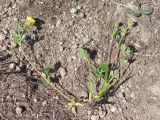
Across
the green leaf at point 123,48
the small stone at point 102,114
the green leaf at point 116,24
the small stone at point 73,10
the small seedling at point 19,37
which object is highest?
the small stone at point 73,10

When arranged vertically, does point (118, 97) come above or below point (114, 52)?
below

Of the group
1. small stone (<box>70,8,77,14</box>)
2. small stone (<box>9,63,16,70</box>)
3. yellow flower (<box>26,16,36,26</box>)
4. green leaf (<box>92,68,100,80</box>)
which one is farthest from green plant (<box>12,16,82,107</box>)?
small stone (<box>70,8,77,14</box>)

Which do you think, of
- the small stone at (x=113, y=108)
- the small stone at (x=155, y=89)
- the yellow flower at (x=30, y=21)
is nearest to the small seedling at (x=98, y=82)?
the small stone at (x=113, y=108)

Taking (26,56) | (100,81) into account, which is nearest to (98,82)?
(100,81)

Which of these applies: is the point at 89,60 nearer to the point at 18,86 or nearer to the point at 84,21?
the point at 84,21

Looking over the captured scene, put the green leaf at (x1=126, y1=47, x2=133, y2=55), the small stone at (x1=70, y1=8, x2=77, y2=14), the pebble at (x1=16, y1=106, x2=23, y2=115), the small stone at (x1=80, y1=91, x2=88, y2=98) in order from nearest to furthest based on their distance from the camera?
1. the pebble at (x1=16, y1=106, x2=23, y2=115)
2. the small stone at (x1=80, y1=91, x2=88, y2=98)
3. the green leaf at (x1=126, y1=47, x2=133, y2=55)
4. the small stone at (x1=70, y1=8, x2=77, y2=14)

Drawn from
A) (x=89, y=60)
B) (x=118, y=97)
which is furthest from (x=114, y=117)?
(x=89, y=60)

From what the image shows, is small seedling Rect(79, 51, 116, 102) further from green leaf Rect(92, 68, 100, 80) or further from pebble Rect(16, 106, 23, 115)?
pebble Rect(16, 106, 23, 115)

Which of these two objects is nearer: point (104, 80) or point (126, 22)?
point (104, 80)

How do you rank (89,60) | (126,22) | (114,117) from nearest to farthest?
(114,117), (89,60), (126,22)

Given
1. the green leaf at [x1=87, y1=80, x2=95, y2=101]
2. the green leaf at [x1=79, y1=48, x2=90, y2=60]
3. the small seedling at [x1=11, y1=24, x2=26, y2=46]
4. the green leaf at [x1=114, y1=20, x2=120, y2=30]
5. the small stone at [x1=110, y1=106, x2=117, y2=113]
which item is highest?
the green leaf at [x1=114, y1=20, x2=120, y2=30]

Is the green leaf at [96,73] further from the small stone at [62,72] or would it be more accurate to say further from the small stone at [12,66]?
the small stone at [12,66]
